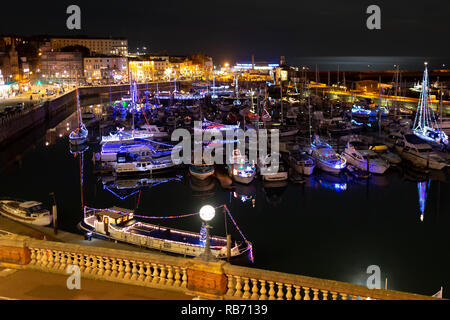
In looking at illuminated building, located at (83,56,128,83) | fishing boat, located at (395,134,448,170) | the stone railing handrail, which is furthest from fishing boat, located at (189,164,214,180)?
illuminated building, located at (83,56,128,83)

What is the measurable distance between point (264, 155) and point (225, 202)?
641cm

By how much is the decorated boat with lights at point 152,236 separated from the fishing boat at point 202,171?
7247mm

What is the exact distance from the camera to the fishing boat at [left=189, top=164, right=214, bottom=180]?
85.9ft

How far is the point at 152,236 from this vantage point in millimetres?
16969

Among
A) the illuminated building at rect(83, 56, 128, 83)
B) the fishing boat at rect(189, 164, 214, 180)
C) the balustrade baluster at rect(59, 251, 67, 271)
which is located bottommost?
the fishing boat at rect(189, 164, 214, 180)

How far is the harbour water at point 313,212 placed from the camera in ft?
53.6

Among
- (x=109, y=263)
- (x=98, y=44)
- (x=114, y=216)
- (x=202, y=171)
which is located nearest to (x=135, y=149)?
(x=202, y=171)

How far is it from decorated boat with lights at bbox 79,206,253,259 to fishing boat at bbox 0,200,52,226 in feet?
4.59

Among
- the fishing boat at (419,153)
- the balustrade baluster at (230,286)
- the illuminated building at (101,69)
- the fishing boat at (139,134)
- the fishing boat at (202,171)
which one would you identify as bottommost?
the fishing boat at (202,171)

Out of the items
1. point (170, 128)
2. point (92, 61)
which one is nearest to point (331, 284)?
point (170, 128)

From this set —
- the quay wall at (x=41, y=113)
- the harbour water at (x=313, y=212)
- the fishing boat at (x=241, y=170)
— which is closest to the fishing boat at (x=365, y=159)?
the harbour water at (x=313, y=212)

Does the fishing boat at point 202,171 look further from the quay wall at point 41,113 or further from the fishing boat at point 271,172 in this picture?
the quay wall at point 41,113

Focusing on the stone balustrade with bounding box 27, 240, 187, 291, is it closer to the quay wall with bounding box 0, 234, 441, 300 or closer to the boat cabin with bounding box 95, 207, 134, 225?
the quay wall with bounding box 0, 234, 441, 300

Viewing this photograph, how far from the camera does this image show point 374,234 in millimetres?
19078
